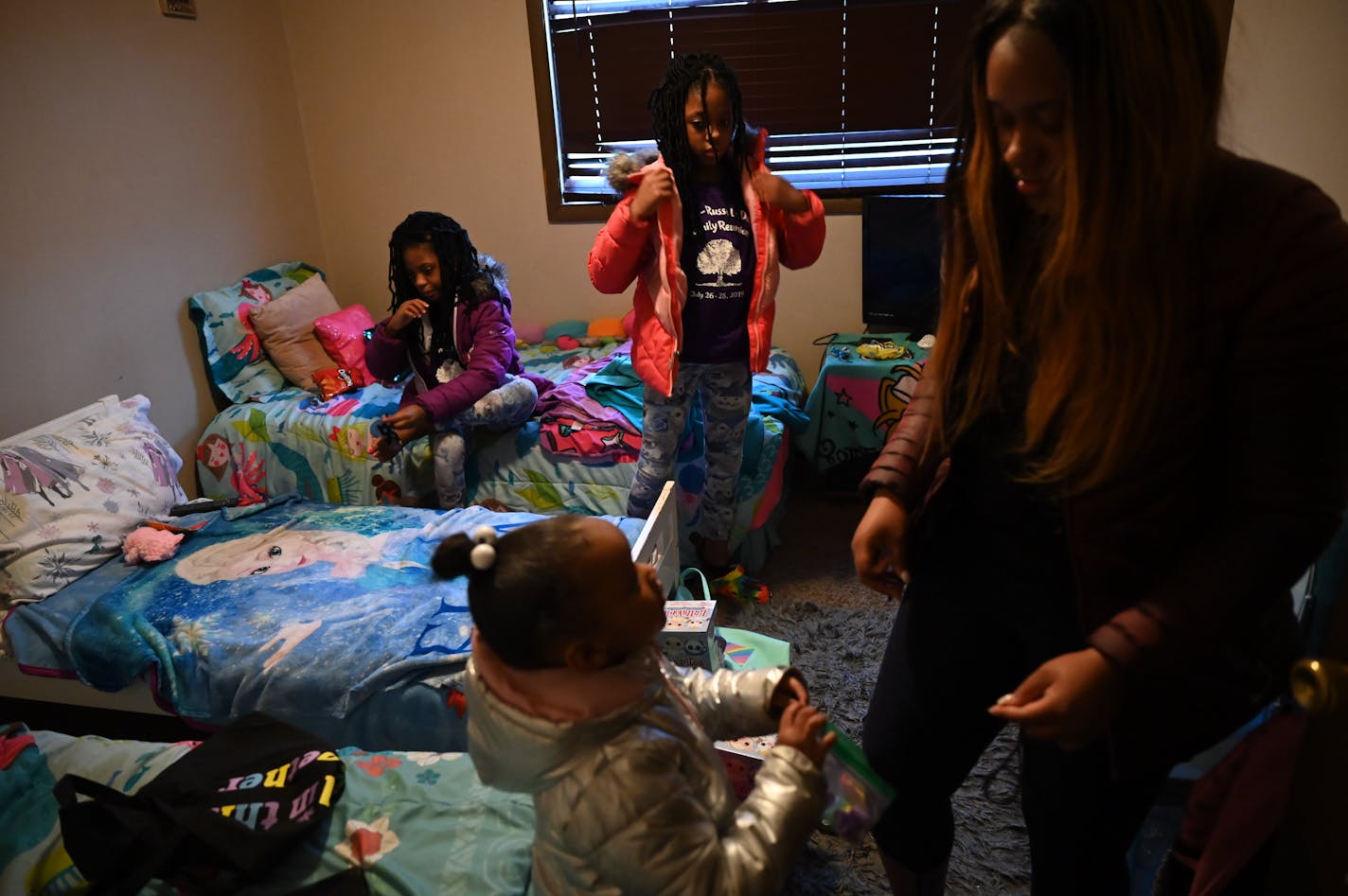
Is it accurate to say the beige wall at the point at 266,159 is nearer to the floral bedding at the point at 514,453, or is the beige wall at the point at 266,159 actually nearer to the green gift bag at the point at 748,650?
the floral bedding at the point at 514,453

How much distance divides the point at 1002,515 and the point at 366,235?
3596 mm

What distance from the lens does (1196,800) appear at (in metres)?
1.08

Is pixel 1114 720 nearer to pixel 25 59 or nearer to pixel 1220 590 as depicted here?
pixel 1220 590

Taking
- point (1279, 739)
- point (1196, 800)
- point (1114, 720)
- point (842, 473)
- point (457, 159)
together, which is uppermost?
point (457, 159)

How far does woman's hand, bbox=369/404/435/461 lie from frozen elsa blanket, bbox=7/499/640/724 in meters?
0.32

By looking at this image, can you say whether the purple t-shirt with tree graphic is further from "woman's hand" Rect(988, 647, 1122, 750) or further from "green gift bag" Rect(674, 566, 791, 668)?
"woman's hand" Rect(988, 647, 1122, 750)

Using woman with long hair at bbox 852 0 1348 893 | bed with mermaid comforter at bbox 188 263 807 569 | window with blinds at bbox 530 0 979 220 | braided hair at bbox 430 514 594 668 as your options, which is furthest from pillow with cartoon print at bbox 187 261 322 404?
woman with long hair at bbox 852 0 1348 893

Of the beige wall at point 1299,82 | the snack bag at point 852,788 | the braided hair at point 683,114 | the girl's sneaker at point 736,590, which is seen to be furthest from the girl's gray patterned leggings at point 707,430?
the beige wall at point 1299,82

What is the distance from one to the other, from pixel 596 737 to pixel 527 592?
171mm

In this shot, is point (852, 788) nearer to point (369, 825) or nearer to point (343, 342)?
point (369, 825)

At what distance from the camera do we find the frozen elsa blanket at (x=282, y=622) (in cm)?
173

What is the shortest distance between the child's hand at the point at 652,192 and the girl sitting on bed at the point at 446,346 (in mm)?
649

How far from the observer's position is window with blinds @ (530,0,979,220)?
326 centimetres

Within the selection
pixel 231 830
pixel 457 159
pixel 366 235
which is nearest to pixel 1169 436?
pixel 231 830
